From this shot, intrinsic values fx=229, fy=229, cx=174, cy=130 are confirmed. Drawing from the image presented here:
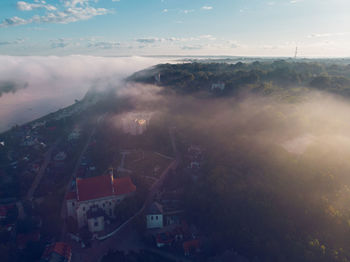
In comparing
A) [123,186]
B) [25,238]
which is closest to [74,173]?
[123,186]

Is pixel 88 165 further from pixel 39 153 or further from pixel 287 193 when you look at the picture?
pixel 287 193

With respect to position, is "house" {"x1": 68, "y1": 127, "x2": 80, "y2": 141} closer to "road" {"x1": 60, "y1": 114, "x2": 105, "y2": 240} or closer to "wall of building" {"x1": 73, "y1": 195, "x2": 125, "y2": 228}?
"road" {"x1": 60, "y1": 114, "x2": 105, "y2": 240}

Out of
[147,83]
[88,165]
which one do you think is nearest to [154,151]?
[88,165]

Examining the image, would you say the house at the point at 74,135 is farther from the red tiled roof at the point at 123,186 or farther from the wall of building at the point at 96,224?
the wall of building at the point at 96,224

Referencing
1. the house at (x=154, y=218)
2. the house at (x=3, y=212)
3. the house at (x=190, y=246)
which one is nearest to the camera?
the house at (x=190, y=246)

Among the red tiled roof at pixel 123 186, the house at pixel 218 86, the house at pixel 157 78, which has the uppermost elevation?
the house at pixel 157 78

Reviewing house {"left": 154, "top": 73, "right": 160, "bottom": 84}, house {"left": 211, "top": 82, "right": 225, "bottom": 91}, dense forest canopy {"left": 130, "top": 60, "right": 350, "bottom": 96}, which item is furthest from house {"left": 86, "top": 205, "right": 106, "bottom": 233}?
house {"left": 154, "top": 73, "right": 160, "bottom": 84}

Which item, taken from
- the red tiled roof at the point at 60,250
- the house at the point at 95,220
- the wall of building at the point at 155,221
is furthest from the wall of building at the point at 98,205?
the wall of building at the point at 155,221

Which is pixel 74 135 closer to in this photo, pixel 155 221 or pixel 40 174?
pixel 40 174
